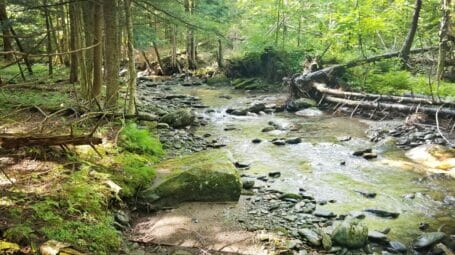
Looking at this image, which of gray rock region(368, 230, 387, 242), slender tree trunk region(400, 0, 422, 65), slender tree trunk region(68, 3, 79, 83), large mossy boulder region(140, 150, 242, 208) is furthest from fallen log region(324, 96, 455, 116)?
slender tree trunk region(68, 3, 79, 83)

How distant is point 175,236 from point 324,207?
2.88m

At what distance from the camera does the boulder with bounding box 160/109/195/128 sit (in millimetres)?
12523

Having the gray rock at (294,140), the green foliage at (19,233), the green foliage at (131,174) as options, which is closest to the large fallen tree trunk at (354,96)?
the gray rock at (294,140)

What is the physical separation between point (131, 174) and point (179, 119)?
6.00 m

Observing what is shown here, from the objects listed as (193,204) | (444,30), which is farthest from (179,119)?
(444,30)

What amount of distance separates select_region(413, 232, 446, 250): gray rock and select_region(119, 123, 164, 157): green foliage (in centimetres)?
560

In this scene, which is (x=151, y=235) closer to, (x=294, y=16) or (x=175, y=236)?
(x=175, y=236)

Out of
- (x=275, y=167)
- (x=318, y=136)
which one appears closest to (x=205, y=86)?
(x=318, y=136)

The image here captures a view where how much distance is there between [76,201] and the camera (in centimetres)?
508

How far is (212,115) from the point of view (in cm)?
1529

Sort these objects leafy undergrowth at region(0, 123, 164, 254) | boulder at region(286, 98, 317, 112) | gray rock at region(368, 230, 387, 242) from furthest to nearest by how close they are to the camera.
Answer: boulder at region(286, 98, 317, 112) → gray rock at region(368, 230, 387, 242) → leafy undergrowth at region(0, 123, 164, 254)

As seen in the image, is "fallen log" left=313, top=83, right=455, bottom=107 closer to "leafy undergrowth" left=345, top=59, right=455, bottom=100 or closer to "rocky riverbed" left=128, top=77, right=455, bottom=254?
"leafy undergrowth" left=345, top=59, right=455, bottom=100

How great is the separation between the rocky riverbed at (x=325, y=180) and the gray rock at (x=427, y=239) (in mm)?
14

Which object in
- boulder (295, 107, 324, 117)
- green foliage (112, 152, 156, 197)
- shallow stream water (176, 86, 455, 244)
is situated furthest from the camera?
boulder (295, 107, 324, 117)
